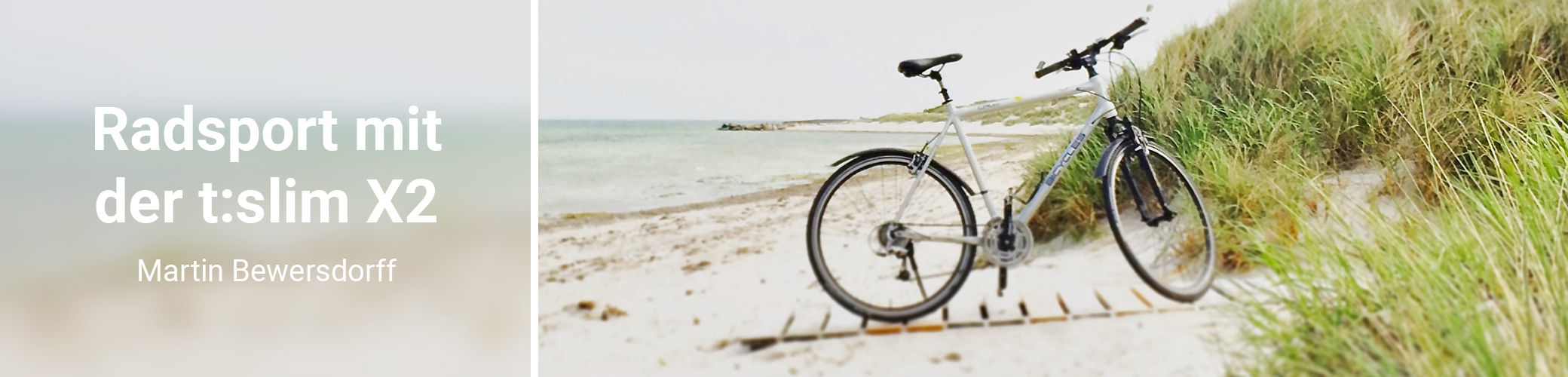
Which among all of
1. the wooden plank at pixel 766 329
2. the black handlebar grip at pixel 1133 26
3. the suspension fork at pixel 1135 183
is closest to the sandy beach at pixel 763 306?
the wooden plank at pixel 766 329

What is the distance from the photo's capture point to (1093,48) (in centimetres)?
207

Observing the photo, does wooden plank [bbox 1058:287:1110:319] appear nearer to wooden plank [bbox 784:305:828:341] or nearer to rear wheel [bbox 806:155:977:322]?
rear wheel [bbox 806:155:977:322]

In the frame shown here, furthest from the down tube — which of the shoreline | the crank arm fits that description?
the shoreline

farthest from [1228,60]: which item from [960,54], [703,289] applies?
[703,289]

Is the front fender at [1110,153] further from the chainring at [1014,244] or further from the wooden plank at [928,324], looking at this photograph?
the wooden plank at [928,324]

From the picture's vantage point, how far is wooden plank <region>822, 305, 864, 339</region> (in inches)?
80.6

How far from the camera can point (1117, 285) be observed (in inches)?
82.1

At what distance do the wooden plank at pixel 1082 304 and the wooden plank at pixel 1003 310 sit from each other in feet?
0.35

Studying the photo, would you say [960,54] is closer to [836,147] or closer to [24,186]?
[836,147]

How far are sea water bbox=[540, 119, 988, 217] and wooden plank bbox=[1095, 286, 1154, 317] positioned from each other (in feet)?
2.05

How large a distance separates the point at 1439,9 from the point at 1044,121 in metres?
1.22

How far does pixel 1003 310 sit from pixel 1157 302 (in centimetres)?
34

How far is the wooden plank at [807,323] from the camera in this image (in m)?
2.05

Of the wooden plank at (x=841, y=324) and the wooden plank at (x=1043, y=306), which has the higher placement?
the wooden plank at (x=1043, y=306)
